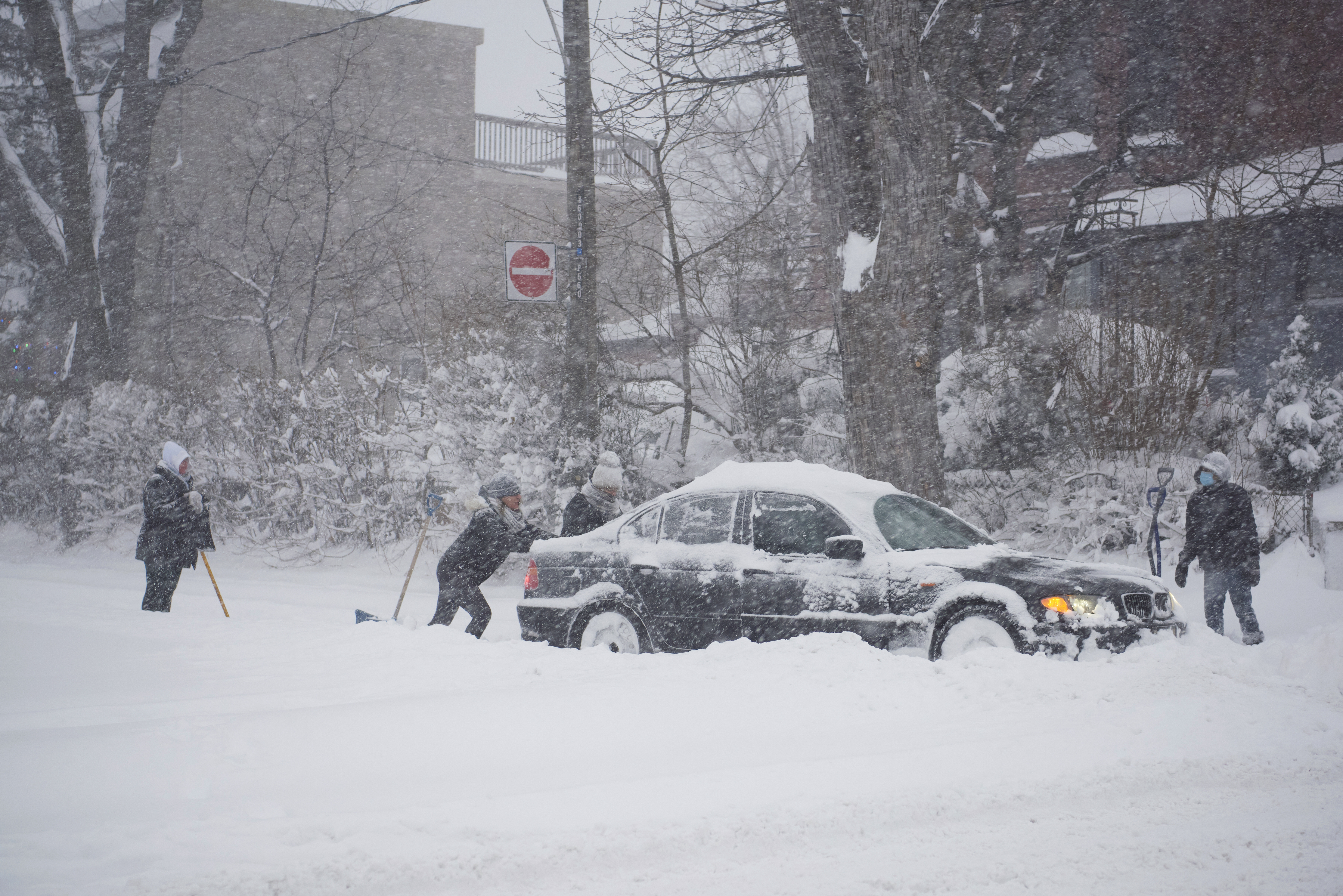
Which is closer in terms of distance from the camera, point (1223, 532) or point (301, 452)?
point (1223, 532)

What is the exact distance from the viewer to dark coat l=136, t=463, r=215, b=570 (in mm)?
8938

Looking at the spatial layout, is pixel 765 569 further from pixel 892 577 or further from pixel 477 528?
pixel 477 528

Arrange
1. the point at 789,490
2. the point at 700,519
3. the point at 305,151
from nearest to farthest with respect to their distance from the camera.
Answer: the point at 789,490 → the point at 700,519 → the point at 305,151

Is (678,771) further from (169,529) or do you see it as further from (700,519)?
(169,529)

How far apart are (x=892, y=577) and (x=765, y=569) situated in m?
0.84

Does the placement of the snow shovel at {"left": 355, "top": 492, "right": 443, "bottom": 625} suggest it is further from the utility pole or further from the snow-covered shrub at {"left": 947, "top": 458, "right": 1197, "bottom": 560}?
the snow-covered shrub at {"left": 947, "top": 458, "right": 1197, "bottom": 560}

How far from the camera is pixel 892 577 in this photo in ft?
19.6

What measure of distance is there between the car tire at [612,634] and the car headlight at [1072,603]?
268 cm

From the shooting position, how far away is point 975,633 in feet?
18.7

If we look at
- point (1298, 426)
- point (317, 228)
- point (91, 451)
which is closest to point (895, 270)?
point (1298, 426)

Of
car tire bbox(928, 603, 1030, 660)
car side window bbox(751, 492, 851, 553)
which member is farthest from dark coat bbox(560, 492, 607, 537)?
car tire bbox(928, 603, 1030, 660)

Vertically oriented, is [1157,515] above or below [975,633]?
above

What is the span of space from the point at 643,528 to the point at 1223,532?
15.6 ft

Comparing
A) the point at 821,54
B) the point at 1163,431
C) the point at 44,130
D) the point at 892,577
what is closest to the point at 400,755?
the point at 892,577
